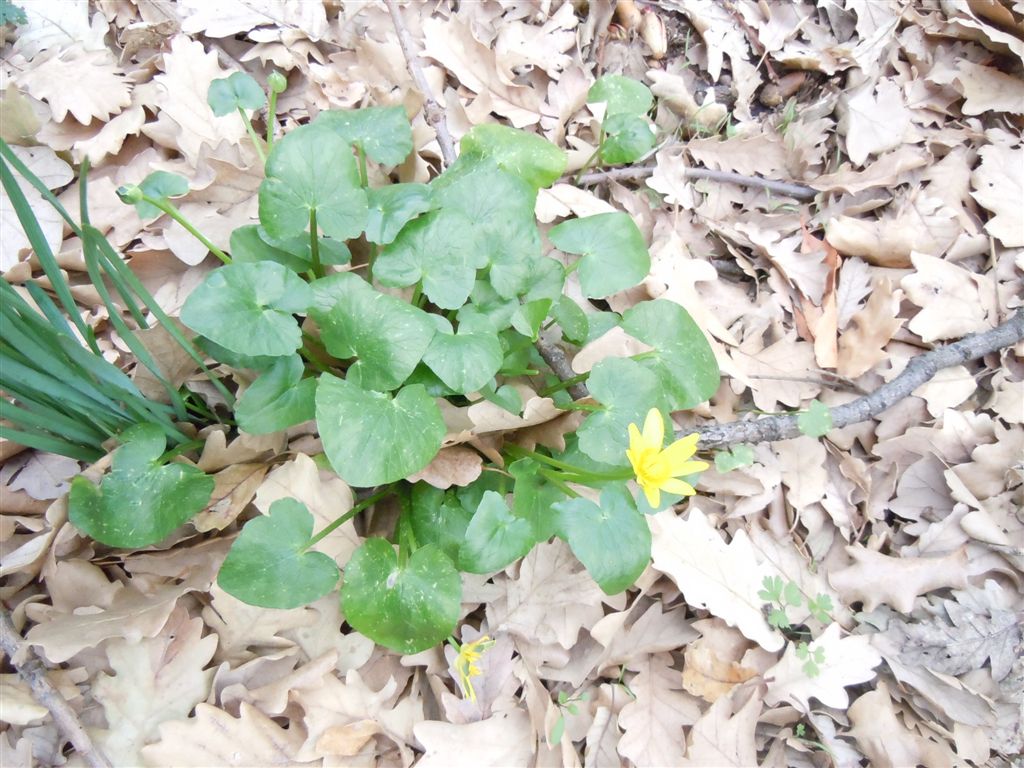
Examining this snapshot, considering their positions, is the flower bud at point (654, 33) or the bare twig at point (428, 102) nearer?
the bare twig at point (428, 102)

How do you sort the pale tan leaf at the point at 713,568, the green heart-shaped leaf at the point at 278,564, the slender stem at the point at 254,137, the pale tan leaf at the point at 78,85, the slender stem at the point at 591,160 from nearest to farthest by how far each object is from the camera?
the green heart-shaped leaf at the point at 278,564 → the slender stem at the point at 254,137 → the pale tan leaf at the point at 713,568 → the pale tan leaf at the point at 78,85 → the slender stem at the point at 591,160

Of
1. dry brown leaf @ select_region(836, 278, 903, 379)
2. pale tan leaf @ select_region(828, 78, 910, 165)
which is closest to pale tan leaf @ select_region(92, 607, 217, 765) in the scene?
dry brown leaf @ select_region(836, 278, 903, 379)

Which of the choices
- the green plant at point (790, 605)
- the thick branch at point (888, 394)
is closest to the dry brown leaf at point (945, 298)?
the thick branch at point (888, 394)

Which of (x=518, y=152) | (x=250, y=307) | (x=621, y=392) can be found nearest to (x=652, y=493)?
(x=621, y=392)

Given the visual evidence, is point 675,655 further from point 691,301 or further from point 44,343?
point 44,343

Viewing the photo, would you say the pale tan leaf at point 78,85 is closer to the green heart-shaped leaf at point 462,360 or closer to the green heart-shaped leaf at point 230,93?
the green heart-shaped leaf at point 230,93

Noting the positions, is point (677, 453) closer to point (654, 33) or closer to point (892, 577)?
point (892, 577)
